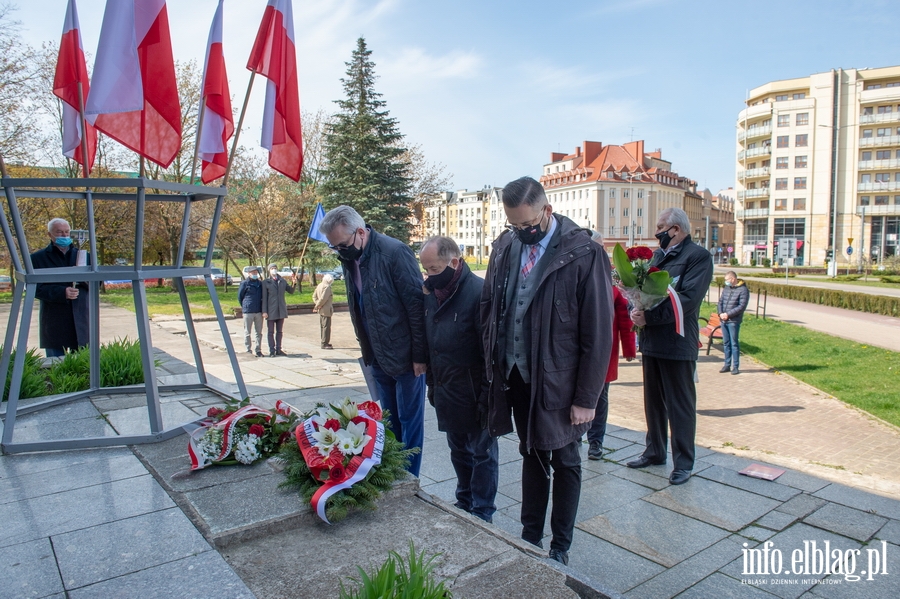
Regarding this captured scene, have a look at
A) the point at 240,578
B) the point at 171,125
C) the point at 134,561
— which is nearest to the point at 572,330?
the point at 240,578

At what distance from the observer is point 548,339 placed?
3109 mm

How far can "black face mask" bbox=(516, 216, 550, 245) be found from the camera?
127 inches

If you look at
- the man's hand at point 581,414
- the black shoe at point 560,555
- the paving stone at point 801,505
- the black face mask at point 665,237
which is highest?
the black face mask at point 665,237

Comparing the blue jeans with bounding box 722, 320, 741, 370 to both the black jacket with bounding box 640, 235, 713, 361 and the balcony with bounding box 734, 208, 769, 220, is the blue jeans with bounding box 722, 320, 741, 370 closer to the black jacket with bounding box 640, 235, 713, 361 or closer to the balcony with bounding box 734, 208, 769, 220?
the black jacket with bounding box 640, 235, 713, 361

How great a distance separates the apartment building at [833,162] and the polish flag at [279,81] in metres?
70.2

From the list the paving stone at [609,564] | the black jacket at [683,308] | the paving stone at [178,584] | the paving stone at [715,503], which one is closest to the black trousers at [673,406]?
the black jacket at [683,308]

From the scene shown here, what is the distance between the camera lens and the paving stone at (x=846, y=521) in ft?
12.2

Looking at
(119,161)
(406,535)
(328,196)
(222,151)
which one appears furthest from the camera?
(328,196)

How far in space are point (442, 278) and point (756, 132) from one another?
83383 millimetres

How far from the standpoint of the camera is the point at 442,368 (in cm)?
376

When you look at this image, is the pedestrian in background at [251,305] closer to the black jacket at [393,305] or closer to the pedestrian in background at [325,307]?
the pedestrian in background at [325,307]

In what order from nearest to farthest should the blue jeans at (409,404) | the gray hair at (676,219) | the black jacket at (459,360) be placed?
the black jacket at (459,360), the blue jeans at (409,404), the gray hair at (676,219)

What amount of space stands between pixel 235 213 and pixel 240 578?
26476mm

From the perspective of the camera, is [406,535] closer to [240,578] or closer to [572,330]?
[240,578]
